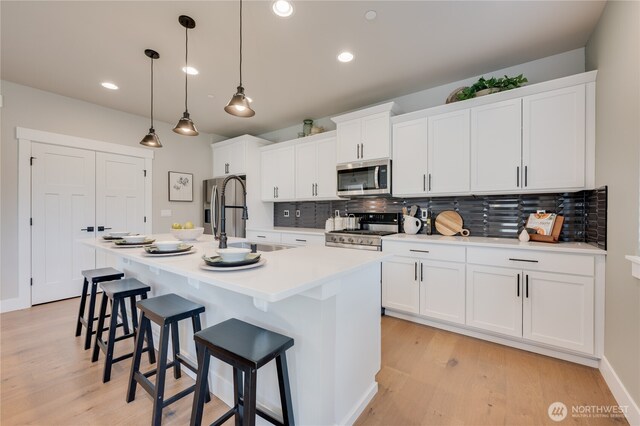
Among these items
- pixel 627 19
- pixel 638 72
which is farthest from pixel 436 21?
pixel 638 72

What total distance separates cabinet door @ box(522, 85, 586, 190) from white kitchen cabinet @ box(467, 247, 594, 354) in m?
0.70

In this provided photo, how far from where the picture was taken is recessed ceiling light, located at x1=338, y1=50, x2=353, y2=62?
2.57 meters

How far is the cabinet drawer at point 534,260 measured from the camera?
2031mm

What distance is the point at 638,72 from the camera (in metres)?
1.48

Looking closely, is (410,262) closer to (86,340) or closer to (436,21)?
(436,21)

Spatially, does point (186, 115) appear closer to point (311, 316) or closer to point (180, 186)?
point (311, 316)

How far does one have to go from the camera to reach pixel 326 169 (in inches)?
155

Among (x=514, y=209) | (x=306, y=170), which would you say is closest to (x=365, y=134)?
(x=306, y=170)

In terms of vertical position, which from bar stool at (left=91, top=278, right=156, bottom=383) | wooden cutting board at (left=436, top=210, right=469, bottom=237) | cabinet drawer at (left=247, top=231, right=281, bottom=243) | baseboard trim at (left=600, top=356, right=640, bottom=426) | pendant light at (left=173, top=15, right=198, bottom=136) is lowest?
baseboard trim at (left=600, top=356, right=640, bottom=426)

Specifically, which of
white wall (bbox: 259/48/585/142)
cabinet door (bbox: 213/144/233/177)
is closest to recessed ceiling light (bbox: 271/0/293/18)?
white wall (bbox: 259/48/585/142)

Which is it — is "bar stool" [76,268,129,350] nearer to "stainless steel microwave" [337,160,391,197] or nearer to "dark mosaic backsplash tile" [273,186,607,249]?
"stainless steel microwave" [337,160,391,197]

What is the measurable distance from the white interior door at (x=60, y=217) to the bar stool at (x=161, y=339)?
2598mm

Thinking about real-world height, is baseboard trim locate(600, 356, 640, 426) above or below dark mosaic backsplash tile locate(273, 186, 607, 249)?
below

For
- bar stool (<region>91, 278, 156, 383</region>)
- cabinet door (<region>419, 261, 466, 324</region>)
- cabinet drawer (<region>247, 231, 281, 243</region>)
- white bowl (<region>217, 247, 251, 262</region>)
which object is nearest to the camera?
white bowl (<region>217, 247, 251, 262</region>)
